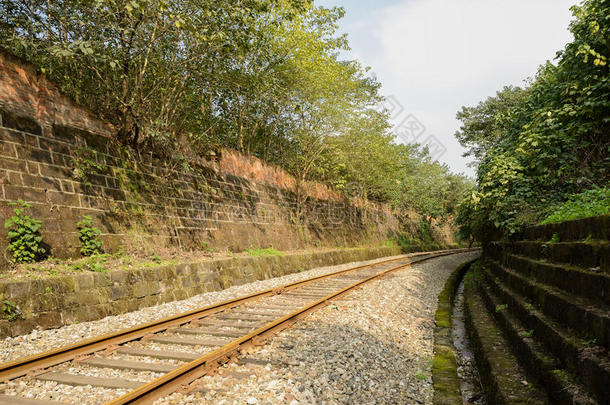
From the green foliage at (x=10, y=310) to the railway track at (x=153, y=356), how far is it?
5.32 ft

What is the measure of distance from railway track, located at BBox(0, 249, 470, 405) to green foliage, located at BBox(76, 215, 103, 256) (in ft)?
9.99

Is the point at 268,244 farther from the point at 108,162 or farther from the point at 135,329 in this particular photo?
the point at 135,329

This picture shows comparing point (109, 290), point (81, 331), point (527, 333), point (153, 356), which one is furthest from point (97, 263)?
point (527, 333)

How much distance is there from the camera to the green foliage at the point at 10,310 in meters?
4.96

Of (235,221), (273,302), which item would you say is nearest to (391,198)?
(235,221)

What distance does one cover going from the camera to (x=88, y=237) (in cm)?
746

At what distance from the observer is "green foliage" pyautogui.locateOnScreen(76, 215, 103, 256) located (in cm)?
735

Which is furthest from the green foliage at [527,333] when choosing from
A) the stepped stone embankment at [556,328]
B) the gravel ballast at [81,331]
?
the gravel ballast at [81,331]

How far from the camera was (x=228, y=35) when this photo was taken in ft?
29.1

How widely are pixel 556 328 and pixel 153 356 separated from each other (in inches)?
177

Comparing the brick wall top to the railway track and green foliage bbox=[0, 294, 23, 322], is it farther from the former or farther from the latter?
the railway track

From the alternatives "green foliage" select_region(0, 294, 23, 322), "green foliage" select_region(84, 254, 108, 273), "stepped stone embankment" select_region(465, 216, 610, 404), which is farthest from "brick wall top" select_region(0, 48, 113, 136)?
"stepped stone embankment" select_region(465, 216, 610, 404)

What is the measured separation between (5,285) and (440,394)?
5956mm

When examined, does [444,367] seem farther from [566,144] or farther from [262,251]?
[262,251]
